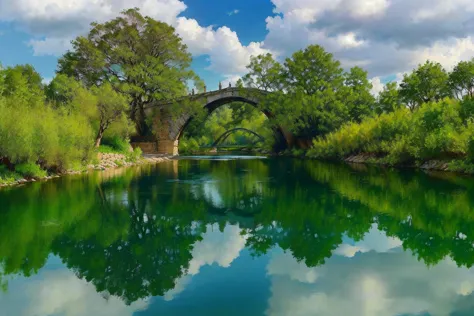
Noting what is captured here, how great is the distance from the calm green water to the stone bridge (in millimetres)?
35032

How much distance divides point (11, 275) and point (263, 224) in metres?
6.30

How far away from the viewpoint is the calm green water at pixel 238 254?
238 inches

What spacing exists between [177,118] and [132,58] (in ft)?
31.7

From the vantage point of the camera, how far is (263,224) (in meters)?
11.5

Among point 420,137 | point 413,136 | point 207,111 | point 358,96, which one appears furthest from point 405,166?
point 207,111

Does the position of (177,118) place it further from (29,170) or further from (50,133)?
(29,170)

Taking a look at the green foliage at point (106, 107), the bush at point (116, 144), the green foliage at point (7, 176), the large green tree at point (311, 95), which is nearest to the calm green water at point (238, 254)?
the green foliage at point (7, 176)

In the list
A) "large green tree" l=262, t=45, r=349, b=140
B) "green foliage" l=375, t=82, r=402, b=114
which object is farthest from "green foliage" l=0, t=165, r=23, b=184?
"green foliage" l=375, t=82, r=402, b=114

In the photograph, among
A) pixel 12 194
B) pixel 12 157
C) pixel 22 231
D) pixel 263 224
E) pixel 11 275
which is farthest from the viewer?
pixel 12 157

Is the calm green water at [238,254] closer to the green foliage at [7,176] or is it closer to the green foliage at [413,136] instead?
the green foliage at [7,176]

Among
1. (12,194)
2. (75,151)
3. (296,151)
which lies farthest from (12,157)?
(296,151)

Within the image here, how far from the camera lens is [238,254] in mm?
8609

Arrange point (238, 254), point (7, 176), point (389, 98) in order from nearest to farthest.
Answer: point (238, 254) < point (7, 176) < point (389, 98)

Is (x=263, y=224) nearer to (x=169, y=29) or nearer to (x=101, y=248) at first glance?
(x=101, y=248)
